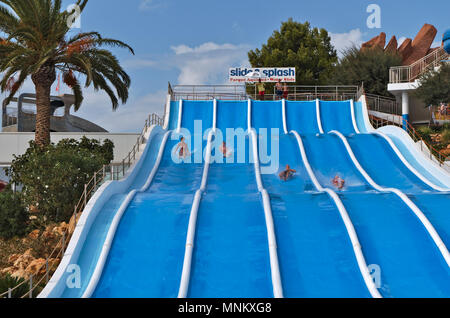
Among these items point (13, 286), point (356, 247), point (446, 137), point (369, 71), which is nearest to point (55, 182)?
point (13, 286)

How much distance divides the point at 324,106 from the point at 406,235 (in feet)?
48.4

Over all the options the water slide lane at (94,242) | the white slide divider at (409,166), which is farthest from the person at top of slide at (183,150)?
the white slide divider at (409,166)

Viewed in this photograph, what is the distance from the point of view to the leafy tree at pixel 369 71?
32.7 m

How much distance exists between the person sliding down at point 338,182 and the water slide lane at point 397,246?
2.31 metres

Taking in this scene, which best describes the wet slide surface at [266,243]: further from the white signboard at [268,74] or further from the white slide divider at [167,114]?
the white signboard at [268,74]

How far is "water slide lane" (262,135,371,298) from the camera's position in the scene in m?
7.86

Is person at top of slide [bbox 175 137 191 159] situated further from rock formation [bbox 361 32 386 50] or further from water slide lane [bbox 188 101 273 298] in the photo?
rock formation [bbox 361 32 386 50]

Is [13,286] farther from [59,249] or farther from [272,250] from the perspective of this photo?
[272,250]

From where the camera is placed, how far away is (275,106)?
916 inches

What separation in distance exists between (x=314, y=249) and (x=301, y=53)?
111ft

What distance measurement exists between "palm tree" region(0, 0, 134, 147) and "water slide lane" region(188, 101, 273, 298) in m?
8.38

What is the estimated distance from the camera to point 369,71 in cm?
3309
